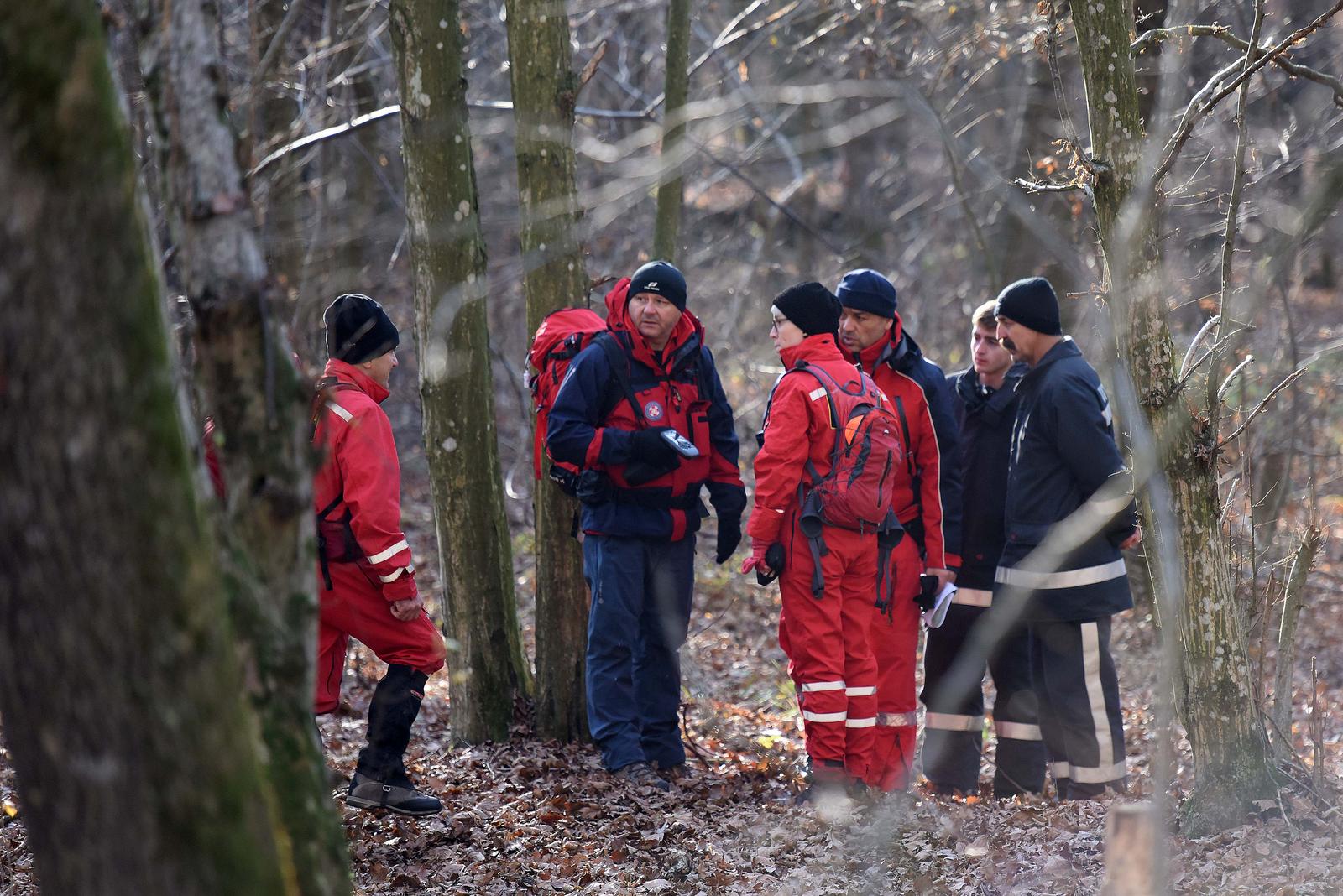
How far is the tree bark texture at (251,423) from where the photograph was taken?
266cm

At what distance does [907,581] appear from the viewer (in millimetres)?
6336

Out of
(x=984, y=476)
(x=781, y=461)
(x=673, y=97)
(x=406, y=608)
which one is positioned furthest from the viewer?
(x=673, y=97)

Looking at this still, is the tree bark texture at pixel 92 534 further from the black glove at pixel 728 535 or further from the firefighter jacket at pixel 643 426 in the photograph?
the black glove at pixel 728 535

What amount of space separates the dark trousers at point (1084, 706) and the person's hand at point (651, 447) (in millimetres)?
2125

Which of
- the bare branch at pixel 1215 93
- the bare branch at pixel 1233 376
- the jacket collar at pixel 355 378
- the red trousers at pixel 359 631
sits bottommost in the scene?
the red trousers at pixel 359 631

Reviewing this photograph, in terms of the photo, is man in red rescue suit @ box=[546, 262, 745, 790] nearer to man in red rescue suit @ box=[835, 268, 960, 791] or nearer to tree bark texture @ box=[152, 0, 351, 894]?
man in red rescue suit @ box=[835, 268, 960, 791]

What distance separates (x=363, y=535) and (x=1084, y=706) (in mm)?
3612

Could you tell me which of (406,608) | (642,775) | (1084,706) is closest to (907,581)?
(1084,706)

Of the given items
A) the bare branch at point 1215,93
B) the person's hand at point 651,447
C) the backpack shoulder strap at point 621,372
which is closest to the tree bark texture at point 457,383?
the backpack shoulder strap at point 621,372

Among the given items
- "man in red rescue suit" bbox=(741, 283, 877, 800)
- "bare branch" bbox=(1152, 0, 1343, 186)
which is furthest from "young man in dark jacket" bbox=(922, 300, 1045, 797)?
"bare branch" bbox=(1152, 0, 1343, 186)

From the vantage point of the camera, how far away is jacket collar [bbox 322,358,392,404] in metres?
5.17

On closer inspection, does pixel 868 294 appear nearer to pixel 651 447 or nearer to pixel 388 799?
pixel 651 447

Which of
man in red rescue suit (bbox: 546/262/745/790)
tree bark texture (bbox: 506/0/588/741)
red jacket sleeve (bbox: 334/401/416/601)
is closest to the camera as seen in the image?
red jacket sleeve (bbox: 334/401/416/601)

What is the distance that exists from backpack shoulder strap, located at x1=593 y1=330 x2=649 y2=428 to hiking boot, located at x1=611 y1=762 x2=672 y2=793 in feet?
5.45
